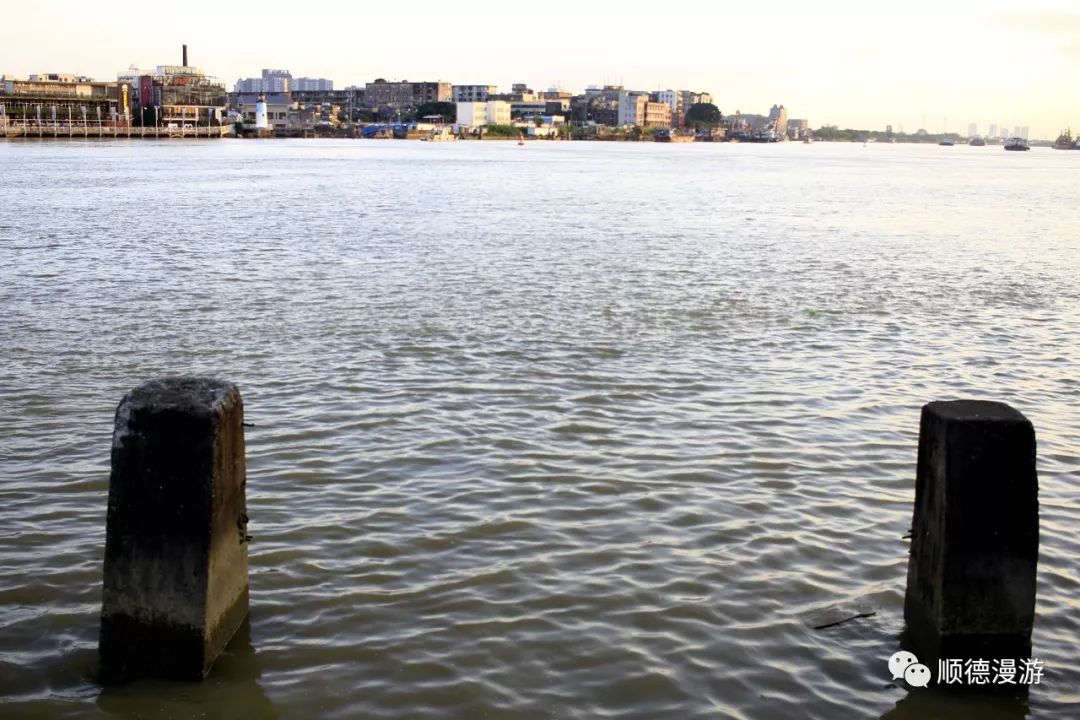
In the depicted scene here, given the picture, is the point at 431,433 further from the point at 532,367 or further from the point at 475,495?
the point at 532,367

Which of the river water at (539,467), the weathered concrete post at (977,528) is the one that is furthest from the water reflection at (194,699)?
the weathered concrete post at (977,528)

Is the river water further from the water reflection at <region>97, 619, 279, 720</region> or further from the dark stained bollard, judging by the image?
the dark stained bollard

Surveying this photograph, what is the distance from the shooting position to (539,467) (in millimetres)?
10703

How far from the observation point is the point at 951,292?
77.8 feet

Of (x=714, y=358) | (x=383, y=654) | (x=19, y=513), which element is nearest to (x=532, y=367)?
(x=714, y=358)

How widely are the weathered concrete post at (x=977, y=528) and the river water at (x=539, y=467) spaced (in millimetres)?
420

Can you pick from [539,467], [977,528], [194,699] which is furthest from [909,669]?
[539,467]

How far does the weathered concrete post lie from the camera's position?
609 cm

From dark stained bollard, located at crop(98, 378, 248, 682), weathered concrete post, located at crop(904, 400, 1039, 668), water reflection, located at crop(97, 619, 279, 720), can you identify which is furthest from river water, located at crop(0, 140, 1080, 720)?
weathered concrete post, located at crop(904, 400, 1039, 668)

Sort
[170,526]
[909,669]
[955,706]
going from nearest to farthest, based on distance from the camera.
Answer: [170,526], [955,706], [909,669]

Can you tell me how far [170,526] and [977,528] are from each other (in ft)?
14.6

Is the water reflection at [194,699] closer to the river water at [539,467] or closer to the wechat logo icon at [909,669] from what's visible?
the river water at [539,467]

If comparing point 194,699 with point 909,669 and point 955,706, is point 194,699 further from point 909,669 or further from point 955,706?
point 955,706

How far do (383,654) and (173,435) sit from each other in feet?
6.54
